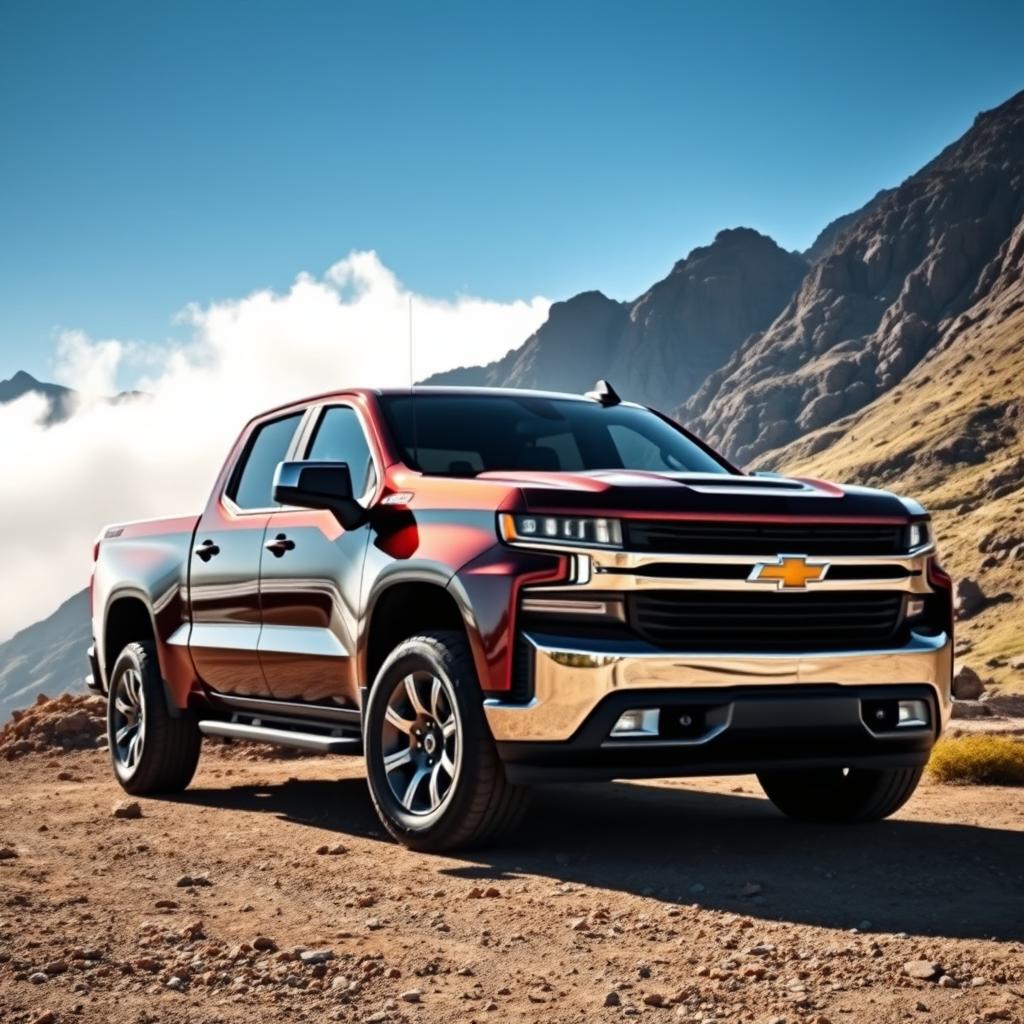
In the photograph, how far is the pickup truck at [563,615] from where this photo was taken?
17.9ft

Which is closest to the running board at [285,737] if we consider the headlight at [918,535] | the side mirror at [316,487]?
the side mirror at [316,487]

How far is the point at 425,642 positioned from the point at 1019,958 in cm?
260

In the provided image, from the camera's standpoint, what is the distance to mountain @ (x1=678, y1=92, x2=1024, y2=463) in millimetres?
161750

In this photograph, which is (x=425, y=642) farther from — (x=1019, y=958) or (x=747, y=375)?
(x=747, y=375)

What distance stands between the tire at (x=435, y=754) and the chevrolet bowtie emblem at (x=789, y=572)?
3.92 feet

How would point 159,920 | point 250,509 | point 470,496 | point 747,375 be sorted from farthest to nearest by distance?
point 747,375 → point 250,509 → point 470,496 → point 159,920

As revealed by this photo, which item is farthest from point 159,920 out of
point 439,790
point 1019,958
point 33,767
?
point 33,767

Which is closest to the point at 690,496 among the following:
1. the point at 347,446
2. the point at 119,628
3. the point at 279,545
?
the point at 347,446

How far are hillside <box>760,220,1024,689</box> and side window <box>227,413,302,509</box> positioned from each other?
62058mm

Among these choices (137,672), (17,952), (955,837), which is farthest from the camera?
(137,672)

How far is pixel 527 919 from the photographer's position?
188 inches

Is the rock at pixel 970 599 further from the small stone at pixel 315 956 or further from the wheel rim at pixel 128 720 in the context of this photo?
the small stone at pixel 315 956

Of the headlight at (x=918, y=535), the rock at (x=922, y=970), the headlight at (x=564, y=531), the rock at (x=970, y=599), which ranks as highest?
the headlight at (x=564, y=531)

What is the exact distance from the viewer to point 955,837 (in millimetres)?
6512
